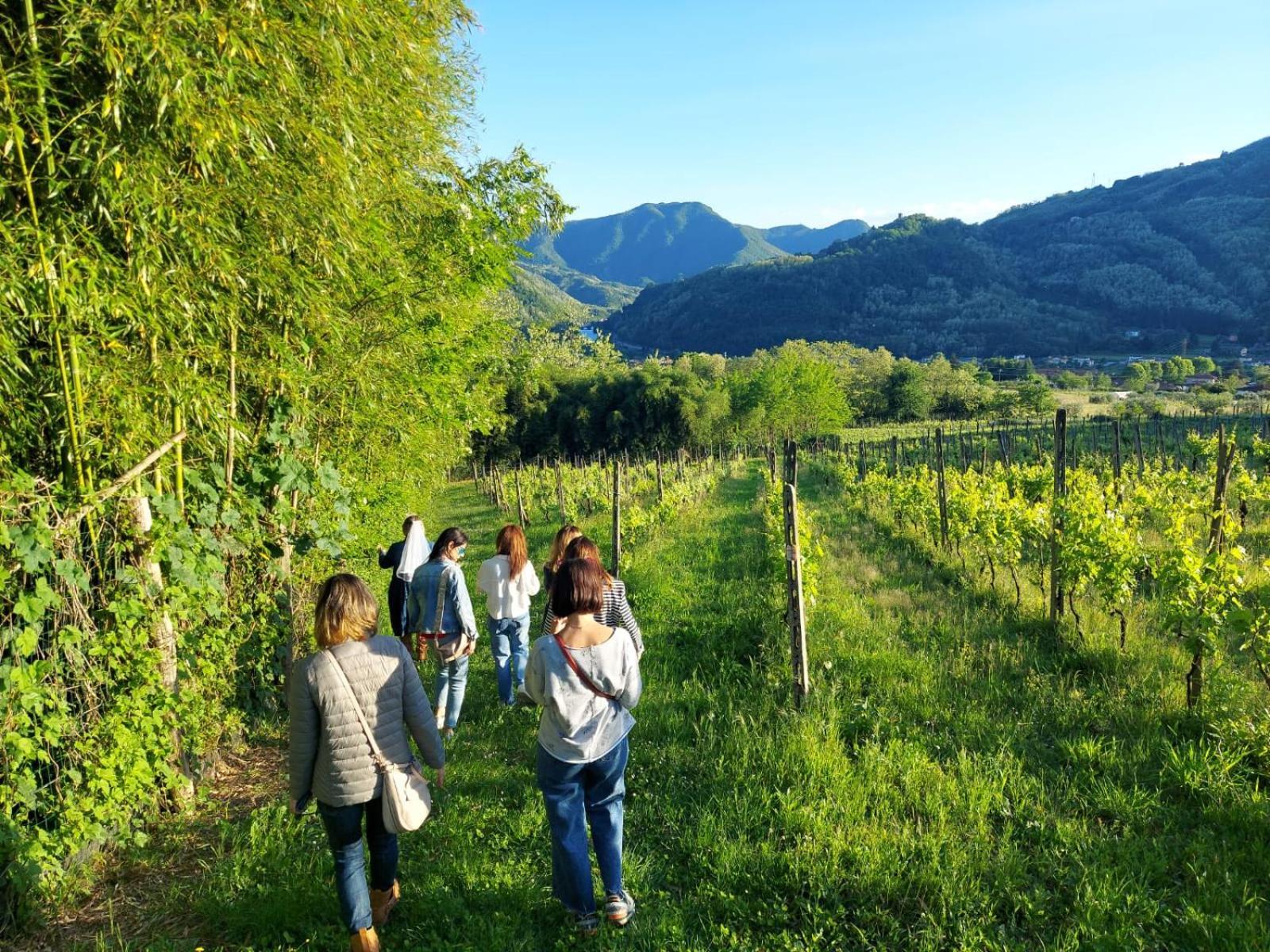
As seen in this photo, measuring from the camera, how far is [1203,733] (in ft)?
13.2

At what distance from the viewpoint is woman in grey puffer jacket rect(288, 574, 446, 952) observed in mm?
2537

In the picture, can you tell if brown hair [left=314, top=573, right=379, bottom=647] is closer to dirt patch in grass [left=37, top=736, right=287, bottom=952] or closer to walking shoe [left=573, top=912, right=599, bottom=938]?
walking shoe [left=573, top=912, right=599, bottom=938]

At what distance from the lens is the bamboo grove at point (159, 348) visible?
2.55 m

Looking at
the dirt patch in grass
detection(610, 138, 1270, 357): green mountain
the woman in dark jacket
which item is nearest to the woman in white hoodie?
the woman in dark jacket

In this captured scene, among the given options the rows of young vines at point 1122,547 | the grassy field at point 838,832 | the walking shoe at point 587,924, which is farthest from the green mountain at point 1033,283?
the walking shoe at point 587,924

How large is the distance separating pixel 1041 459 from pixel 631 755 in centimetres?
1719

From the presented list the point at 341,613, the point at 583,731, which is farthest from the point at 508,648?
the point at 341,613

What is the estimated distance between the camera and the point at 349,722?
2547 mm

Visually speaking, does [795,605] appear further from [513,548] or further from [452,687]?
[452,687]

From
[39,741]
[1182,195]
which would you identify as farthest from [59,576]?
[1182,195]

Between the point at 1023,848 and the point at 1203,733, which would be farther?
the point at 1203,733

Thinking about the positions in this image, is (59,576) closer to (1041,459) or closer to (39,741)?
(39,741)

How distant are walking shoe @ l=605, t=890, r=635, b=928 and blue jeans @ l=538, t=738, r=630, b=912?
3cm

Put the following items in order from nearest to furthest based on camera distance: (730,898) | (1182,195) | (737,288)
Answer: (730,898), (1182,195), (737,288)
